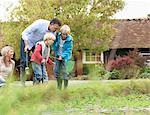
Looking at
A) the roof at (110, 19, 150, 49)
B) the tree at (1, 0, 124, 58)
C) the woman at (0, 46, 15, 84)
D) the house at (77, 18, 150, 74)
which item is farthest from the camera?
the roof at (110, 19, 150, 49)

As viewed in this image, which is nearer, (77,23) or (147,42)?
(77,23)

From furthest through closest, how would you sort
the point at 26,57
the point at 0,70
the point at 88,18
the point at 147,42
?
the point at 147,42, the point at 88,18, the point at 26,57, the point at 0,70

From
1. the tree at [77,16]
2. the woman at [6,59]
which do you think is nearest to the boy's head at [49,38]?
the woman at [6,59]

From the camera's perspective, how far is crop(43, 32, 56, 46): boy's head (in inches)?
371

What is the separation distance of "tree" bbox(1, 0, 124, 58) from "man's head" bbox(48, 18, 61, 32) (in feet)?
62.2

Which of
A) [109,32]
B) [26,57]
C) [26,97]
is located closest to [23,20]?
[109,32]

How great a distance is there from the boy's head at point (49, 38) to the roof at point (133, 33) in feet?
90.5

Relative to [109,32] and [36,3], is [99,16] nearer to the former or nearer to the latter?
[109,32]

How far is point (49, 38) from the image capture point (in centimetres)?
947

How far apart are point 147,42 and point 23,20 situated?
1186 centimetres

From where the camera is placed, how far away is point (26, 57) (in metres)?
10.0

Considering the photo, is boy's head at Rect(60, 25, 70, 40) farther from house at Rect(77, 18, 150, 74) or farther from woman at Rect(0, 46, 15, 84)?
house at Rect(77, 18, 150, 74)

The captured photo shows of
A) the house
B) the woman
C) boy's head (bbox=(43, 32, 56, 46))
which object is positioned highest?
the house

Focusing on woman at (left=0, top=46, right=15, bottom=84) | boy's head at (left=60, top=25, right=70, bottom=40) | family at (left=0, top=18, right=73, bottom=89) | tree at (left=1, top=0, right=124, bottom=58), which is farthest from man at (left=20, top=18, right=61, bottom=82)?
tree at (left=1, top=0, right=124, bottom=58)
